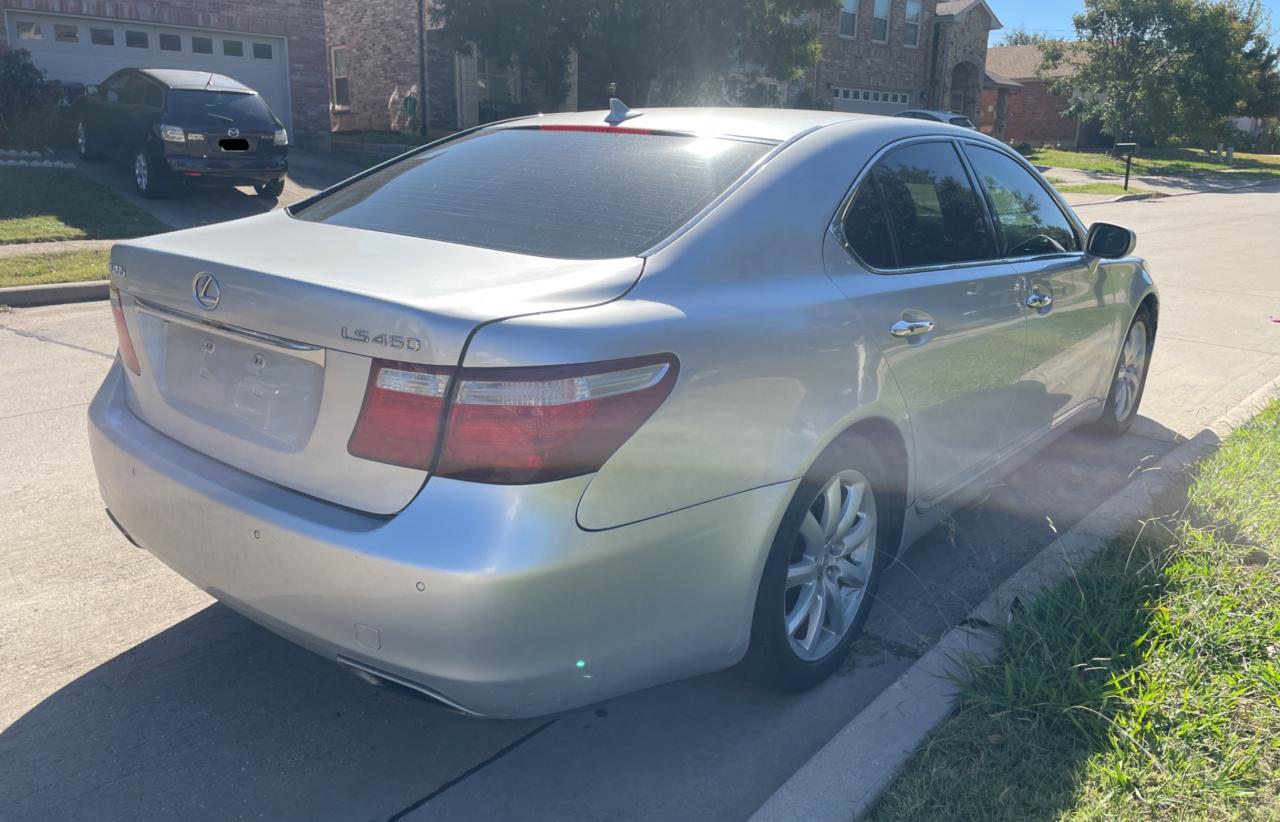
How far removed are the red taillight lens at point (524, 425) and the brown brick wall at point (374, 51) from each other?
23.5 meters

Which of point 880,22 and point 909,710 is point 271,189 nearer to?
point 909,710

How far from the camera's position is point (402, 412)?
8.06 feet

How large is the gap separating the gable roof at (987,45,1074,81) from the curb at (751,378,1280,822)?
50411mm

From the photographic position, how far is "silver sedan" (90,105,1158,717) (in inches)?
95.0

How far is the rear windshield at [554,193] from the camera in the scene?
9.89 feet

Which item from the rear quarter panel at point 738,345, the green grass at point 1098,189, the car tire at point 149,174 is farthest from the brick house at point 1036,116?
the rear quarter panel at point 738,345

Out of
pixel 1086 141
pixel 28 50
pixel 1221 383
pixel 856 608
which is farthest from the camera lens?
pixel 1086 141

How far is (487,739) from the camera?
3.14 meters

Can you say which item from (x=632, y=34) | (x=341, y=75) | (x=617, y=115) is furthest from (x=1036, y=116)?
(x=617, y=115)

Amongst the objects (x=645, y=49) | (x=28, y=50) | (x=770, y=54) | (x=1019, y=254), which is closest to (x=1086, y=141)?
(x=770, y=54)

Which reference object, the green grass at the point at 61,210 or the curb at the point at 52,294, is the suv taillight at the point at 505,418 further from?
the green grass at the point at 61,210

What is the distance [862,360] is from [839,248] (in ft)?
1.20

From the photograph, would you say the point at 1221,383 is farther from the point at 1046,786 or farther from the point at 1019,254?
the point at 1046,786

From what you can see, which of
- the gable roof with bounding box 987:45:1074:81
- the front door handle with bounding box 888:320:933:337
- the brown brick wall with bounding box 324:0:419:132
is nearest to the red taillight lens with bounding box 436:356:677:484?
the front door handle with bounding box 888:320:933:337
